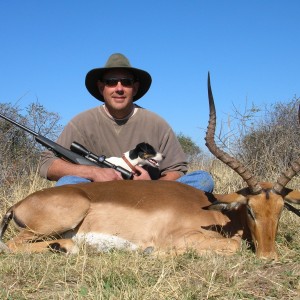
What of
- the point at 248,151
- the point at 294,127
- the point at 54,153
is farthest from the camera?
the point at 294,127

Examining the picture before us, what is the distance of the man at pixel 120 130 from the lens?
18.2 feet

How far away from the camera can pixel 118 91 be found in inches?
222

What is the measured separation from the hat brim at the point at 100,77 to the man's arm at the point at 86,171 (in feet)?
3.87

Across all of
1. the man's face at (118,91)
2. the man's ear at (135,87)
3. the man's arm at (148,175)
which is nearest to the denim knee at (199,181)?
the man's arm at (148,175)

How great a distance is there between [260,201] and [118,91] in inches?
94.2

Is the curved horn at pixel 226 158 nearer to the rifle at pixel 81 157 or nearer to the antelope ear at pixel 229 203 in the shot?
the antelope ear at pixel 229 203

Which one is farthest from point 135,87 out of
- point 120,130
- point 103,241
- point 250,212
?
point 250,212

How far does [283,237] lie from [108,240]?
5.55ft

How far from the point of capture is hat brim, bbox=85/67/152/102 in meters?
5.81

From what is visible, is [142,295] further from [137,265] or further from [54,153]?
[54,153]

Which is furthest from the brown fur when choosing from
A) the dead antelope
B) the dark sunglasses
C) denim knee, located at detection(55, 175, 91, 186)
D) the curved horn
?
the dark sunglasses

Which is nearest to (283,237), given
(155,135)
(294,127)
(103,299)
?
(155,135)

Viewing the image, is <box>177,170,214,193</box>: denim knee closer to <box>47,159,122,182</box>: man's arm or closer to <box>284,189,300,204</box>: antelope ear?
<box>47,159,122,182</box>: man's arm

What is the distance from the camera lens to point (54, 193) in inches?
174
